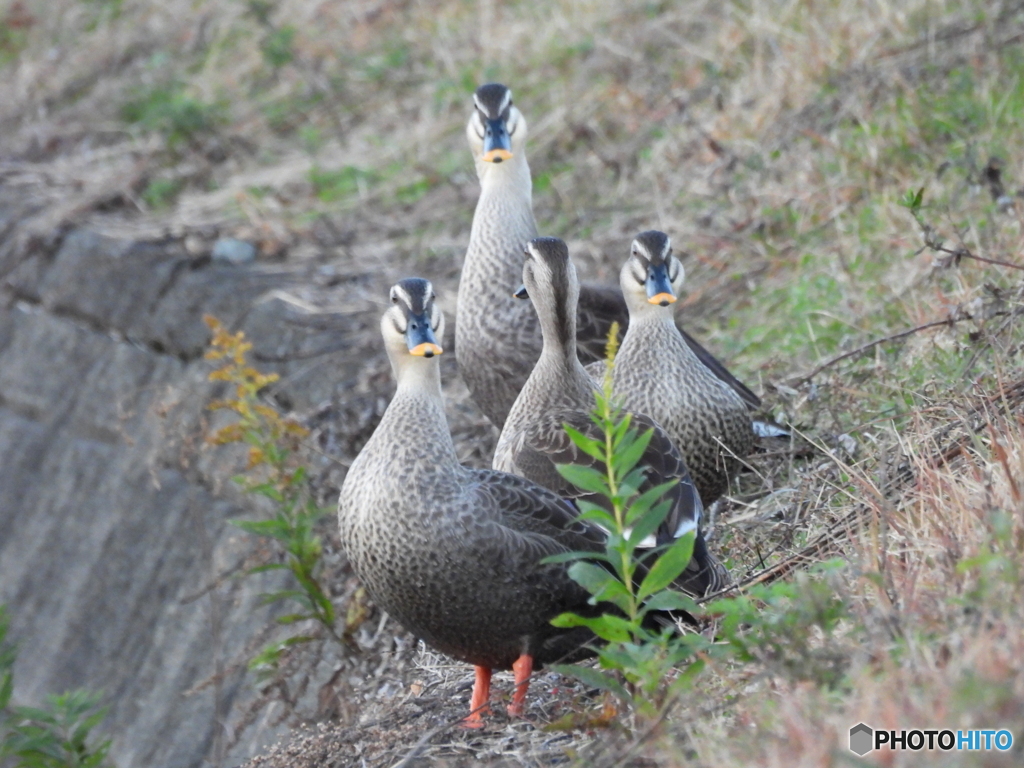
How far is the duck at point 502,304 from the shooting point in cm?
502

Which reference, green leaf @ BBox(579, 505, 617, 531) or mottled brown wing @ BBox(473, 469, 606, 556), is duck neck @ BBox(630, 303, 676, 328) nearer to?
mottled brown wing @ BBox(473, 469, 606, 556)

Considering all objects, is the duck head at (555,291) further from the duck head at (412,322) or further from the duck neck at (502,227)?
the duck neck at (502,227)

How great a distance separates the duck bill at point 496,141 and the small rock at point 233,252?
2516 millimetres

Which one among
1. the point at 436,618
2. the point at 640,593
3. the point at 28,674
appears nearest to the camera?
the point at 640,593

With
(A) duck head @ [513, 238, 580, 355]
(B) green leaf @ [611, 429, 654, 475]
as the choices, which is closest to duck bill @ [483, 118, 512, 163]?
(A) duck head @ [513, 238, 580, 355]

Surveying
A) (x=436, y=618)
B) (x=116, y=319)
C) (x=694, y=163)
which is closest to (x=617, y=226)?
(x=694, y=163)

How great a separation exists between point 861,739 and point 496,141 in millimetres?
3522

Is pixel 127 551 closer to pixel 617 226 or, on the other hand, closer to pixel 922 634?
pixel 617 226

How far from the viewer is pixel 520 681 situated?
3.44m

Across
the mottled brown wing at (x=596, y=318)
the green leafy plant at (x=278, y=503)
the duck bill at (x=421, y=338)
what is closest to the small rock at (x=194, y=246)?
the green leafy plant at (x=278, y=503)

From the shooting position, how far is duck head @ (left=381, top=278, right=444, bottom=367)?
3803 millimetres

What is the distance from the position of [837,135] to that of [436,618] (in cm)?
391

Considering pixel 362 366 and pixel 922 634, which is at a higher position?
pixel 362 366

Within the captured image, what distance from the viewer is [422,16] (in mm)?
9945
